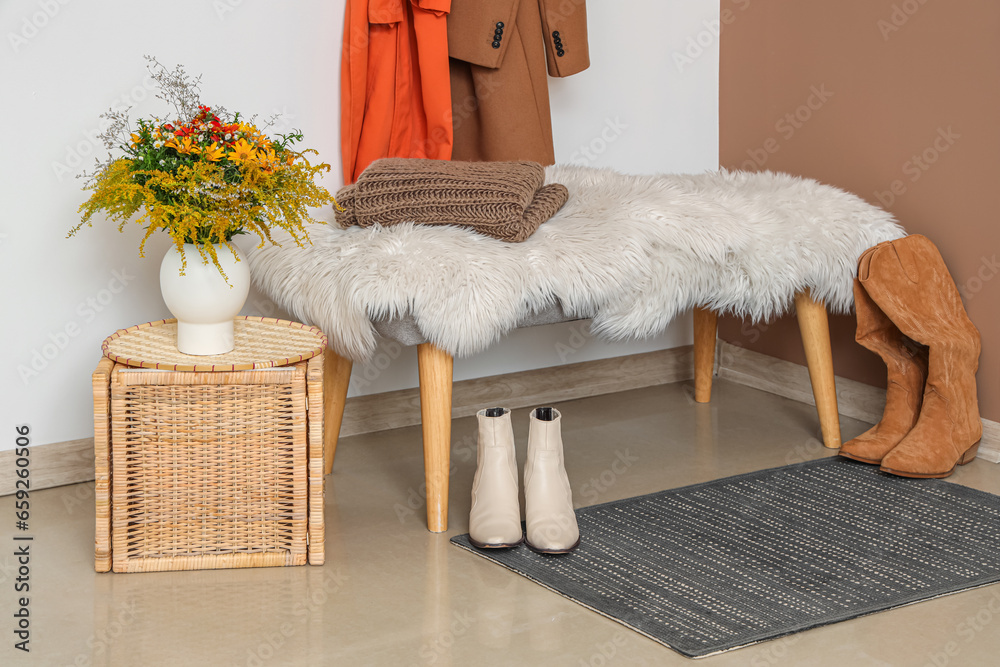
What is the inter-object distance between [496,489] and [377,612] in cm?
32

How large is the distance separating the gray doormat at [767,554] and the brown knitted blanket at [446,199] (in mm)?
582

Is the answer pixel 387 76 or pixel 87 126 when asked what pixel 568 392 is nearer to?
pixel 387 76

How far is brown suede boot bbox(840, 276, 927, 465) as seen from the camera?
223 centimetres

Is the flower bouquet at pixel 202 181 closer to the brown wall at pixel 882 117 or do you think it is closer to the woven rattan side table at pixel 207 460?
the woven rattan side table at pixel 207 460

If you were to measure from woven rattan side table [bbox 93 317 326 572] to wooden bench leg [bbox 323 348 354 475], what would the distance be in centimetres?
36

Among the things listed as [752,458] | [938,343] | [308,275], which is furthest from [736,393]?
[308,275]

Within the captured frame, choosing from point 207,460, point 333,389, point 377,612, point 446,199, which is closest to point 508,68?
point 446,199

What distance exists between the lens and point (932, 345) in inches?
84.9

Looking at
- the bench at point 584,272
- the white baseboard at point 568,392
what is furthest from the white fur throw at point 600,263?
the white baseboard at point 568,392

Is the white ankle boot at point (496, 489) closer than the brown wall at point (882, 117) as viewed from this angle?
Yes

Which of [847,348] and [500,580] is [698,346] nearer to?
[847,348]

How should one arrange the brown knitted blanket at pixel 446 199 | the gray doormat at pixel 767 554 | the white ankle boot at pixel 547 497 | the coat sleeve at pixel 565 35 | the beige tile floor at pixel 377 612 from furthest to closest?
the coat sleeve at pixel 565 35
the brown knitted blanket at pixel 446 199
the white ankle boot at pixel 547 497
the gray doormat at pixel 767 554
the beige tile floor at pixel 377 612

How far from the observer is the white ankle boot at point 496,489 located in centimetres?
179

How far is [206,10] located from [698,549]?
1.50 meters
